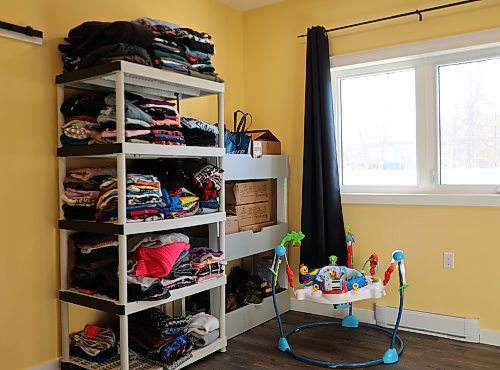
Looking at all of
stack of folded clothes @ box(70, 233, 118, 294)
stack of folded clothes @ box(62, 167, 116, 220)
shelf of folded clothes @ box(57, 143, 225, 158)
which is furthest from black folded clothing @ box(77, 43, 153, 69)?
stack of folded clothes @ box(70, 233, 118, 294)

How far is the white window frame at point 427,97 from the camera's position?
3.01m

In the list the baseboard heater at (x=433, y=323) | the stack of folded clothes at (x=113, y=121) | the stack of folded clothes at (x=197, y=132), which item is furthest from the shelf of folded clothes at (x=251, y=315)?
the stack of folded clothes at (x=113, y=121)

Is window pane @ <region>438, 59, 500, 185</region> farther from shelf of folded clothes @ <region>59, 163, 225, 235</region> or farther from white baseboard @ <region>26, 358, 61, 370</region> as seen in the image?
white baseboard @ <region>26, 358, 61, 370</region>

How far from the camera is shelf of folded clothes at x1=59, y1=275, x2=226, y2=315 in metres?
2.33

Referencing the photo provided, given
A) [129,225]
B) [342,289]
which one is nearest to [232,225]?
[342,289]

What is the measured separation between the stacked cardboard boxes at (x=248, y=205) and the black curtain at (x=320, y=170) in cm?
30

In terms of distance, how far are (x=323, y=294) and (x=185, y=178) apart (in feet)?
3.39

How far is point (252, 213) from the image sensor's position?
348 cm

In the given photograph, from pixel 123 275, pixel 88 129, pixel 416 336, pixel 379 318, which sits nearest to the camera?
pixel 123 275

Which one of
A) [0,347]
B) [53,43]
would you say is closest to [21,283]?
[0,347]

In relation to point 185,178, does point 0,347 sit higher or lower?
lower

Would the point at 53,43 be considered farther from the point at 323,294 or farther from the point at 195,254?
the point at 323,294

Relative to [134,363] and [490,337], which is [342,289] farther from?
[134,363]

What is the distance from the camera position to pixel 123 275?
90.8 inches
